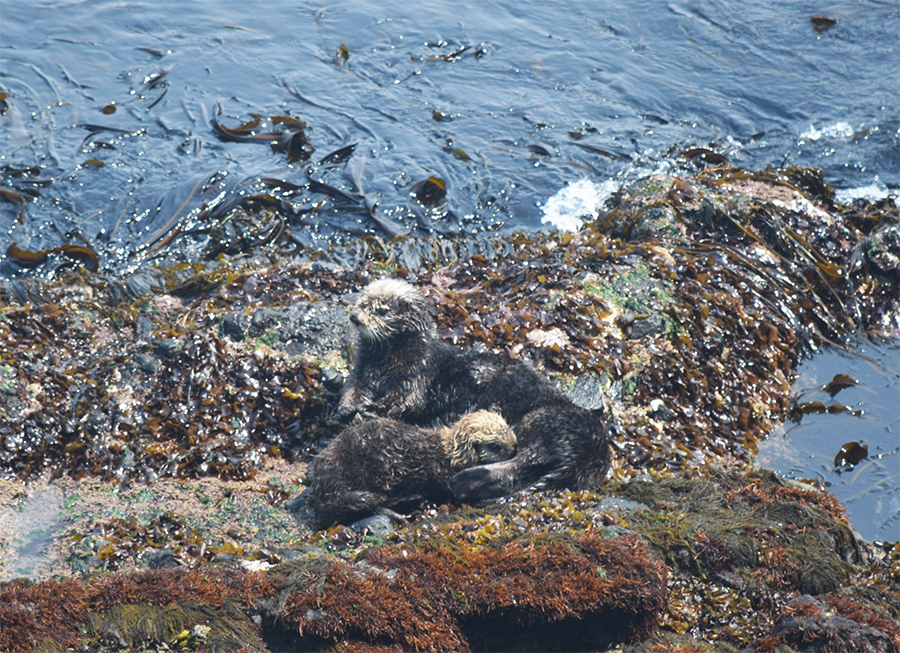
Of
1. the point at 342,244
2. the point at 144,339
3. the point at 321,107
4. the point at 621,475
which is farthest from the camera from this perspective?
the point at 321,107

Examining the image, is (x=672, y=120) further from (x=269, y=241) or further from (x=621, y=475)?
(x=621, y=475)

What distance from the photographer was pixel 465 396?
569 centimetres

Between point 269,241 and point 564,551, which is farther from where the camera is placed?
point 269,241

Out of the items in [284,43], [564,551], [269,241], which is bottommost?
[269,241]

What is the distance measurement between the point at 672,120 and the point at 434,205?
15.5 ft

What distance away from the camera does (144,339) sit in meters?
6.83

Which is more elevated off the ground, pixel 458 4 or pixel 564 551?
pixel 458 4

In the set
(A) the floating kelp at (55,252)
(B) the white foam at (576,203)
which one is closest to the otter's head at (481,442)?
(B) the white foam at (576,203)

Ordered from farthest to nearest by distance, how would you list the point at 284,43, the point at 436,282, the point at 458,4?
the point at 458,4 → the point at 284,43 → the point at 436,282

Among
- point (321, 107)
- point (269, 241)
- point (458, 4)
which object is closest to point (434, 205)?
point (269, 241)

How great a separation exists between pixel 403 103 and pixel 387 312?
25.1ft

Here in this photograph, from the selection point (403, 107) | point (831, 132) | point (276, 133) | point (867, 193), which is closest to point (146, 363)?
point (276, 133)

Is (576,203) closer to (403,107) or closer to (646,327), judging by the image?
(403,107)

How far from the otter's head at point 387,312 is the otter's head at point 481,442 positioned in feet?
3.08
